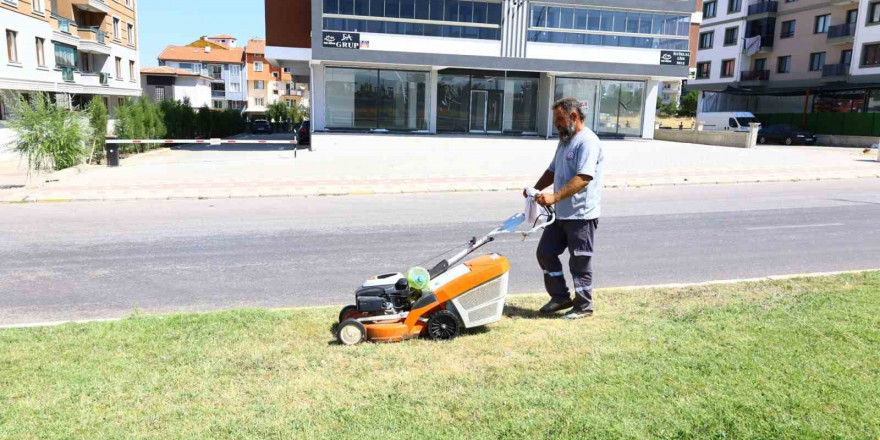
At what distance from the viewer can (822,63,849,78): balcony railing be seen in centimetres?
4669

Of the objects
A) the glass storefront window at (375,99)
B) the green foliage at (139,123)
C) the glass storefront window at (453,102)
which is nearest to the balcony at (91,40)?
the green foliage at (139,123)

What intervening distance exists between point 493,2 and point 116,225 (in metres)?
24.9

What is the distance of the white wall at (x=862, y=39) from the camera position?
145 ft

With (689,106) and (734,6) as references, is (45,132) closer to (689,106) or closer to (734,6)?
(734,6)

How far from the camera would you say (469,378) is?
4.06 meters

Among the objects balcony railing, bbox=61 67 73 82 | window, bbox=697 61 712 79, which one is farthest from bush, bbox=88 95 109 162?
window, bbox=697 61 712 79

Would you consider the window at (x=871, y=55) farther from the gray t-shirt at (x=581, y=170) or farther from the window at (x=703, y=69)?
the gray t-shirt at (x=581, y=170)

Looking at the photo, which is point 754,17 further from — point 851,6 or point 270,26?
point 270,26

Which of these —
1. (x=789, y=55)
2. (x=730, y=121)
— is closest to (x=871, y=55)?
(x=789, y=55)

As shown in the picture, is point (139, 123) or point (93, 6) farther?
point (93, 6)

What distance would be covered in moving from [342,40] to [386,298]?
86.6 ft

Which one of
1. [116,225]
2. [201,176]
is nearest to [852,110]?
[201,176]

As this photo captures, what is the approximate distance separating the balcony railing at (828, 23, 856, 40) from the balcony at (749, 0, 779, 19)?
7.14 metres

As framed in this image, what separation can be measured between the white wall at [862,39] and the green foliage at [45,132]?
1901 inches
